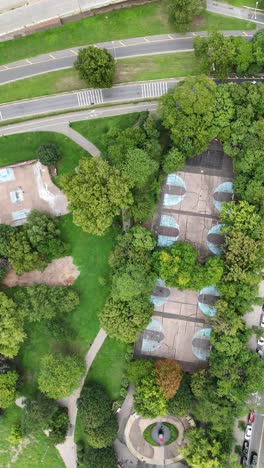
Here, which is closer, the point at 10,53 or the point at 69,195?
the point at 69,195

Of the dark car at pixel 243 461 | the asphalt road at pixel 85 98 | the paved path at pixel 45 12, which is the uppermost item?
the paved path at pixel 45 12

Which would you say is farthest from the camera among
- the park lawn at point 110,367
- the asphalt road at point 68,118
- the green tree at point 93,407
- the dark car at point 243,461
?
the asphalt road at point 68,118

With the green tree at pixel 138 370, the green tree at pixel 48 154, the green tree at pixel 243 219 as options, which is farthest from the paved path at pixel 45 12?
the green tree at pixel 138 370

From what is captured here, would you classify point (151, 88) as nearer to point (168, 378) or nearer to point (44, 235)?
point (44, 235)

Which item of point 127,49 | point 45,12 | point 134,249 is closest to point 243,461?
point 134,249

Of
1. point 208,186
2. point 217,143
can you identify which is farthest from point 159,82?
point 208,186

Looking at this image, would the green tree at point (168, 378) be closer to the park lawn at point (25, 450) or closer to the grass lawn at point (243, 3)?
the park lawn at point (25, 450)

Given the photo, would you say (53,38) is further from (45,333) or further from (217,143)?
(45,333)
